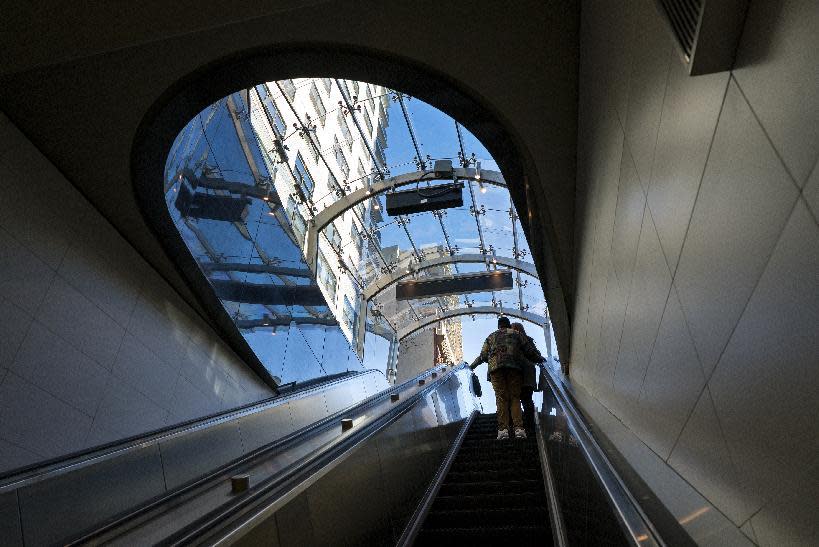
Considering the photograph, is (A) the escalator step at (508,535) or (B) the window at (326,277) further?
(B) the window at (326,277)

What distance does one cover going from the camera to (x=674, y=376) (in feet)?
8.79

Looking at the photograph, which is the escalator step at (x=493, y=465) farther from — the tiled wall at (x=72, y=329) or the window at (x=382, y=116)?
the window at (x=382, y=116)

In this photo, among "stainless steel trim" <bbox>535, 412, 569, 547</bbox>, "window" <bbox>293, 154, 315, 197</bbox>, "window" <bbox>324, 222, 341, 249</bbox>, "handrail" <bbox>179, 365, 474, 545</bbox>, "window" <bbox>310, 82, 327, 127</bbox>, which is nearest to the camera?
"handrail" <bbox>179, 365, 474, 545</bbox>

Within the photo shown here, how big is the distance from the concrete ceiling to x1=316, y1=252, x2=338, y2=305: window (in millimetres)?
6619

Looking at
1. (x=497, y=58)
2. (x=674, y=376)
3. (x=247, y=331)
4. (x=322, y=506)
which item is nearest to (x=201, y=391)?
(x=247, y=331)

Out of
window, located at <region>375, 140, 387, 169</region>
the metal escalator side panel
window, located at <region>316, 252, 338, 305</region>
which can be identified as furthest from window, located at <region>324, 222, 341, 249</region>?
the metal escalator side panel

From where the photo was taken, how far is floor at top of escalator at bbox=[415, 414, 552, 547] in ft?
12.4

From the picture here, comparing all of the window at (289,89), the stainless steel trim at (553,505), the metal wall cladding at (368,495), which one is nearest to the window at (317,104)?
the window at (289,89)

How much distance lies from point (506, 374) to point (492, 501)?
2720mm

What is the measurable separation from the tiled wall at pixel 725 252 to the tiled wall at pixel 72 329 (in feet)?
16.3

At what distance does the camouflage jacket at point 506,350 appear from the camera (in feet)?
23.6

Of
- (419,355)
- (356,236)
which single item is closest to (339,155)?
(356,236)

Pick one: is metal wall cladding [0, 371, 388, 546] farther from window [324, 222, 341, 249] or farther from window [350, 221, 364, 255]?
window [350, 221, 364, 255]

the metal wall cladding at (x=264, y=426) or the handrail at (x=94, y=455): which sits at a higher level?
the metal wall cladding at (x=264, y=426)
